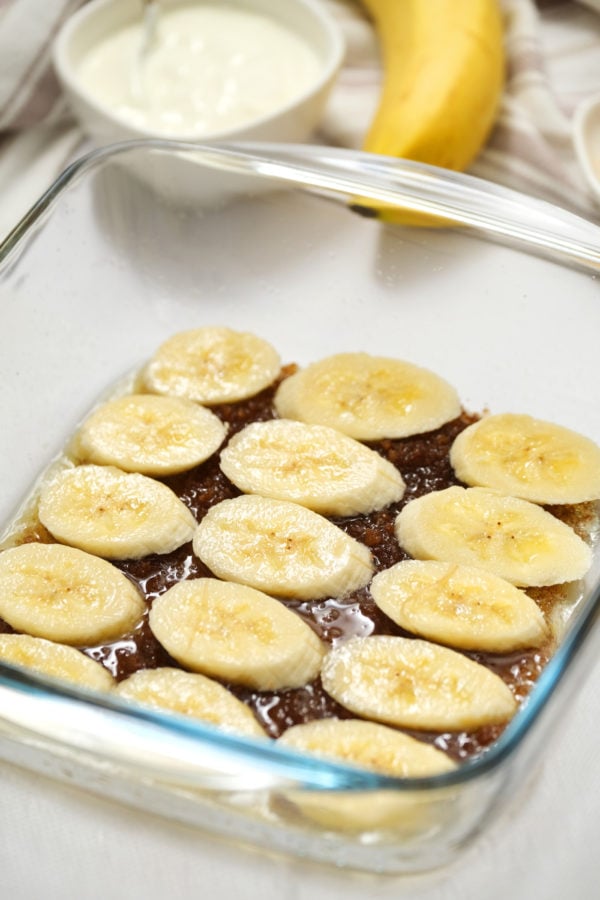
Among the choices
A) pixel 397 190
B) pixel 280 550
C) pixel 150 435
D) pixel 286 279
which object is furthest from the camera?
pixel 286 279

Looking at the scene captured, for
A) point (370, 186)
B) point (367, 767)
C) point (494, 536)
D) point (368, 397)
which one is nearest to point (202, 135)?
point (370, 186)

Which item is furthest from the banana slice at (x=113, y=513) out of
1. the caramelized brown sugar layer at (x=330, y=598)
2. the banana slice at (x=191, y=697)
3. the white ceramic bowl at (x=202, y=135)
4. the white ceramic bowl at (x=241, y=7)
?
the white ceramic bowl at (x=241, y=7)

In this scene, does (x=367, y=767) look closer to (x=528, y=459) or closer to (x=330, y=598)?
(x=330, y=598)

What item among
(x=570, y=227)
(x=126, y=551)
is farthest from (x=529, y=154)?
(x=126, y=551)

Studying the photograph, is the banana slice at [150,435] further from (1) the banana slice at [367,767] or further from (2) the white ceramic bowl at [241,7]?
(2) the white ceramic bowl at [241,7]

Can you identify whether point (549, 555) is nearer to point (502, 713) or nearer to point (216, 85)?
point (502, 713)
